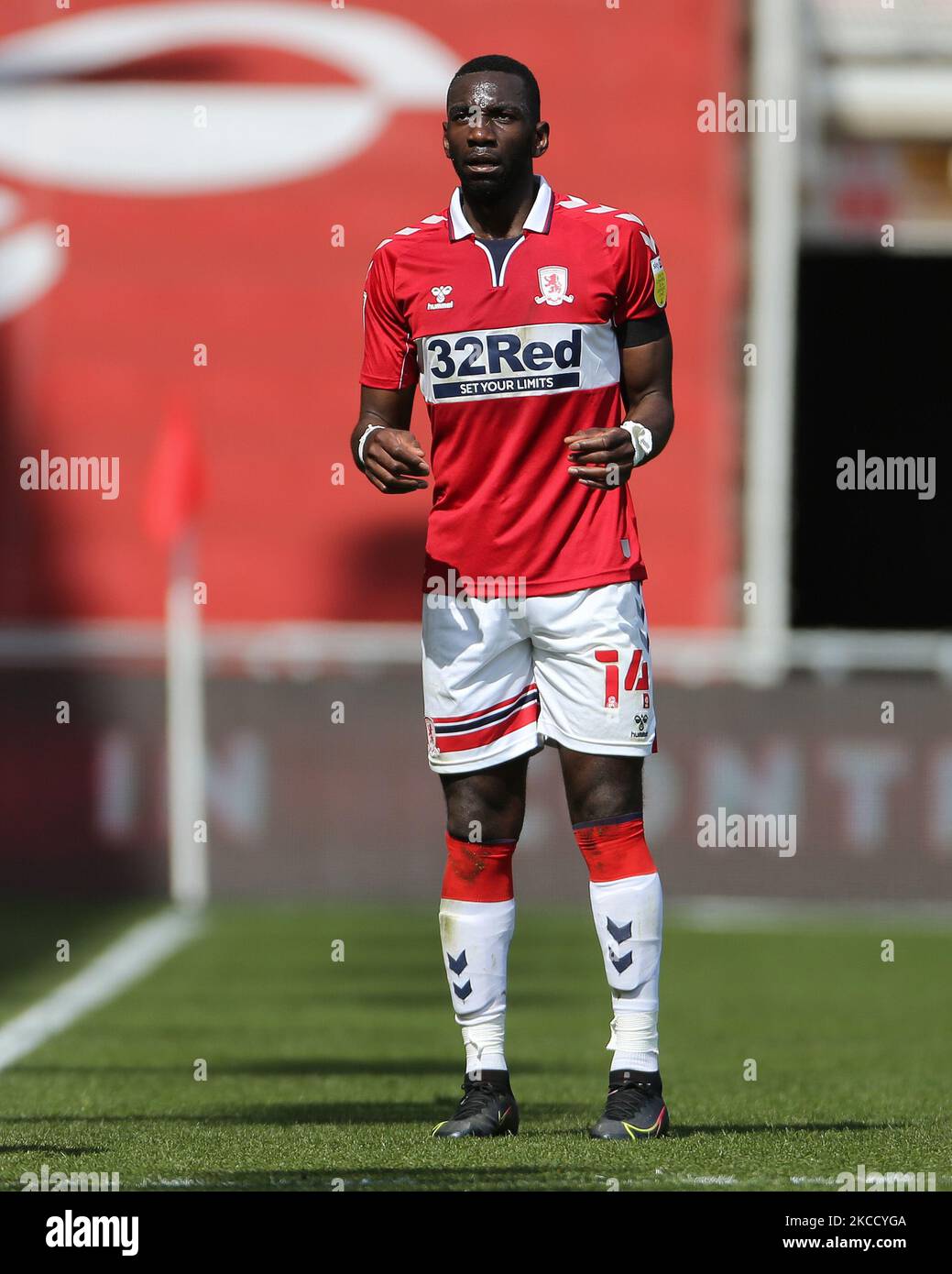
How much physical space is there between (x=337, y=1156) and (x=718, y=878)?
306 inches

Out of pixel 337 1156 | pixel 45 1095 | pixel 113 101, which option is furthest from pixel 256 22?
pixel 337 1156

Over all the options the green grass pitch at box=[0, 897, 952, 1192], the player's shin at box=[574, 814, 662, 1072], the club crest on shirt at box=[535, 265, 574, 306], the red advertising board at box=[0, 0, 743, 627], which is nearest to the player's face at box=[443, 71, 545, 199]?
the club crest on shirt at box=[535, 265, 574, 306]

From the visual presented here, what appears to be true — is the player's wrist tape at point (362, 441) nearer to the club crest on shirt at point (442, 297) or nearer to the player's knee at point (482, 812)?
the club crest on shirt at point (442, 297)

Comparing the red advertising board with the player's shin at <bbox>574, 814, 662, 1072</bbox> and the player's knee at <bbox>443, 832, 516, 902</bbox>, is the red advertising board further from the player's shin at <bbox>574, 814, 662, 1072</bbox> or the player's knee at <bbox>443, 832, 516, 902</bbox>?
the player's shin at <bbox>574, 814, 662, 1072</bbox>

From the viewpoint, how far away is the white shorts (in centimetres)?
528

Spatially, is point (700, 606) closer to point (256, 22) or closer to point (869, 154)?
point (869, 154)

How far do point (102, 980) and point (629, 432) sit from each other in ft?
16.9

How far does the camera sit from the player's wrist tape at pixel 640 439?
5.16 m

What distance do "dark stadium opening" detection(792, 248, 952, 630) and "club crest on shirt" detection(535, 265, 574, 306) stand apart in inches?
528

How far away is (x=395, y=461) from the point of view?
522 cm

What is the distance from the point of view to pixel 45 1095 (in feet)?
20.8

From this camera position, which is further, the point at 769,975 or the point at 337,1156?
the point at 769,975

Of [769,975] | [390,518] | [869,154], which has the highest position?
[869,154]
